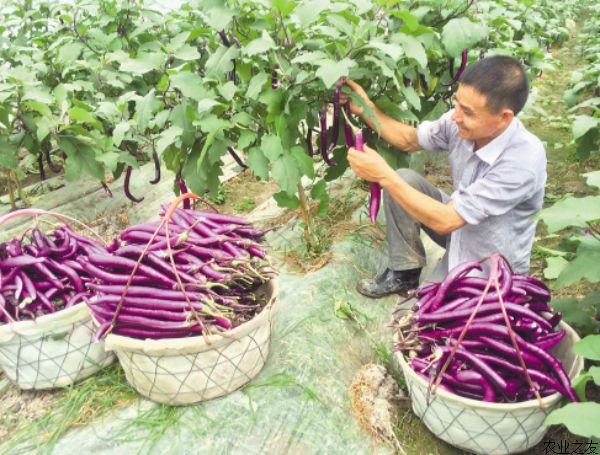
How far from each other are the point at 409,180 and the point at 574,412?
1.80m

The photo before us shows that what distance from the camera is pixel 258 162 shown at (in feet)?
9.19

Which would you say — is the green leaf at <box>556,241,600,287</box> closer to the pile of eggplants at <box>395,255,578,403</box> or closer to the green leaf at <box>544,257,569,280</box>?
the pile of eggplants at <box>395,255,578,403</box>

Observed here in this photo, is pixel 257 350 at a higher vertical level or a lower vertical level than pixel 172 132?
lower

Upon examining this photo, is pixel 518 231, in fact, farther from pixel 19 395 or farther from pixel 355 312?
pixel 19 395

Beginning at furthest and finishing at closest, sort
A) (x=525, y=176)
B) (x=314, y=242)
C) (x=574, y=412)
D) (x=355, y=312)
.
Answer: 1. (x=314, y=242)
2. (x=355, y=312)
3. (x=525, y=176)
4. (x=574, y=412)

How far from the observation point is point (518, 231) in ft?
8.99

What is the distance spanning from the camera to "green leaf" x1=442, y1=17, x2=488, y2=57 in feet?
9.75

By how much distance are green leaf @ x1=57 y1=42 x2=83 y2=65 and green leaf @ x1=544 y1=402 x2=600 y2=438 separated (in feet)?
12.8

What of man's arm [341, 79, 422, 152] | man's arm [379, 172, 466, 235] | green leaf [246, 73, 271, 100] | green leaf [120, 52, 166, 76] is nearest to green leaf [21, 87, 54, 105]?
green leaf [120, 52, 166, 76]

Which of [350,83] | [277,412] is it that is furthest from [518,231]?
[277,412]

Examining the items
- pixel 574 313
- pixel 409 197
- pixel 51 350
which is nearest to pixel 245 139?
pixel 409 197

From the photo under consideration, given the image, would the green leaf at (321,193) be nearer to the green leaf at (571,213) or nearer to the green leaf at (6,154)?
the green leaf at (571,213)

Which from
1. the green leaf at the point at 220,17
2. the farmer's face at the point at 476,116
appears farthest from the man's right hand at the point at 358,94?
the green leaf at the point at 220,17

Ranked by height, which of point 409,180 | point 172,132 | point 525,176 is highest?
point 172,132
